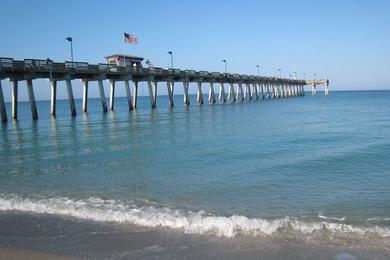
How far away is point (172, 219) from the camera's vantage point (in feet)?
23.3

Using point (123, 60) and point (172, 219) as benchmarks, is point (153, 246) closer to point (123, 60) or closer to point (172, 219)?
point (172, 219)

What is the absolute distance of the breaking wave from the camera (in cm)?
651

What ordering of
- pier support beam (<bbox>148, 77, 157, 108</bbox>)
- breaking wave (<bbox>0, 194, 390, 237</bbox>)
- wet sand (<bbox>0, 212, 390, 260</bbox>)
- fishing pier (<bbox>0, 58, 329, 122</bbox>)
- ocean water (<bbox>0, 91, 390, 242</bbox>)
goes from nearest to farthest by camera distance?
wet sand (<bbox>0, 212, 390, 260</bbox>), breaking wave (<bbox>0, 194, 390, 237</bbox>), ocean water (<bbox>0, 91, 390, 242</bbox>), fishing pier (<bbox>0, 58, 329, 122</bbox>), pier support beam (<bbox>148, 77, 157, 108</bbox>)

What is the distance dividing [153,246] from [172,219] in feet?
4.13

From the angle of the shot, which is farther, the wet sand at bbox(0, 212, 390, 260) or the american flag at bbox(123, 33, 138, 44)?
the american flag at bbox(123, 33, 138, 44)

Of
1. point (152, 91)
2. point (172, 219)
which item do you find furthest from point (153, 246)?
point (152, 91)

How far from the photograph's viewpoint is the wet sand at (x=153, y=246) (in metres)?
5.48

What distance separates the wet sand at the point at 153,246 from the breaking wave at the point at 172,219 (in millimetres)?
309

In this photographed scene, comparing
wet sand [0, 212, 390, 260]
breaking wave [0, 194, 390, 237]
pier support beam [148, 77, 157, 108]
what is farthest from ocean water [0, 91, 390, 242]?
pier support beam [148, 77, 157, 108]

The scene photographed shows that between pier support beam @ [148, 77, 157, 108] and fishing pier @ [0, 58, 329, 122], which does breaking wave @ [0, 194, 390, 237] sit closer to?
fishing pier @ [0, 58, 329, 122]

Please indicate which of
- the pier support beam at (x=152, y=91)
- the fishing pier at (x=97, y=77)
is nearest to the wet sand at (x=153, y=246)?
the fishing pier at (x=97, y=77)

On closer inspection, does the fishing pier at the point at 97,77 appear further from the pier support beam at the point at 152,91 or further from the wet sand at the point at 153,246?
the wet sand at the point at 153,246

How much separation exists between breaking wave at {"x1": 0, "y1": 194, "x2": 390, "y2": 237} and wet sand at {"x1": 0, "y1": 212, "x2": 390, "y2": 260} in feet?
1.01

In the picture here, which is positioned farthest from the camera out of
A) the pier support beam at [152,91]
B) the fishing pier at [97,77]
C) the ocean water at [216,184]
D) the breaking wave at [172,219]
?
the pier support beam at [152,91]
